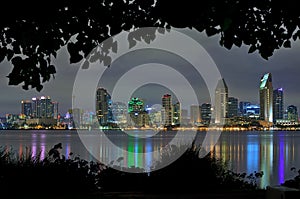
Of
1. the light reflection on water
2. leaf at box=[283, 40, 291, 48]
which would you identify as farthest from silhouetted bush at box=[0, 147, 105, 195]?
leaf at box=[283, 40, 291, 48]

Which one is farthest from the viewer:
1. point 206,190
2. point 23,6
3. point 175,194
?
point 206,190

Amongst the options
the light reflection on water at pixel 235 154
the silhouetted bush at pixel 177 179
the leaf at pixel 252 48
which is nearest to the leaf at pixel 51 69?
the leaf at pixel 252 48

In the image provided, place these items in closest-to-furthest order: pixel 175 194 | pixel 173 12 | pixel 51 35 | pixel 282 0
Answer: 1. pixel 173 12
2. pixel 282 0
3. pixel 51 35
4. pixel 175 194

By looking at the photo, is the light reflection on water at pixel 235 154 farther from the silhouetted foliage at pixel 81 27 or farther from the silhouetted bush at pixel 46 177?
the silhouetted foliage at pixel 81 27

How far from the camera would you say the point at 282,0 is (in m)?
3.78

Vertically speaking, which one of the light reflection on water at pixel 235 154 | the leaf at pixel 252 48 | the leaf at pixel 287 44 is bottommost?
the light reflection on water at pixel 235 154

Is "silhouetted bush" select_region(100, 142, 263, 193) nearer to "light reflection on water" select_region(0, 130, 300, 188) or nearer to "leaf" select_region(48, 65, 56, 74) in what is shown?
"light reflection on water" select_region(0, 130, 300, 188)

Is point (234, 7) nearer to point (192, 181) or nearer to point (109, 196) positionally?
point (109, 196)

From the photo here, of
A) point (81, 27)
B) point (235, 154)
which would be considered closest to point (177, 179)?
point (81, 27)

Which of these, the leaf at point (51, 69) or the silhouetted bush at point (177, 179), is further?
the silhouetted bush at point (177, 179)

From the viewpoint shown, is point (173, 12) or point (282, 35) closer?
point (173, 12)

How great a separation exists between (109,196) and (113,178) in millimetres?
1677

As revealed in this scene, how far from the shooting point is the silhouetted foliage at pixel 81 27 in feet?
14.0

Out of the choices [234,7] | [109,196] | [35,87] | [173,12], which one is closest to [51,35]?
[35,87]
